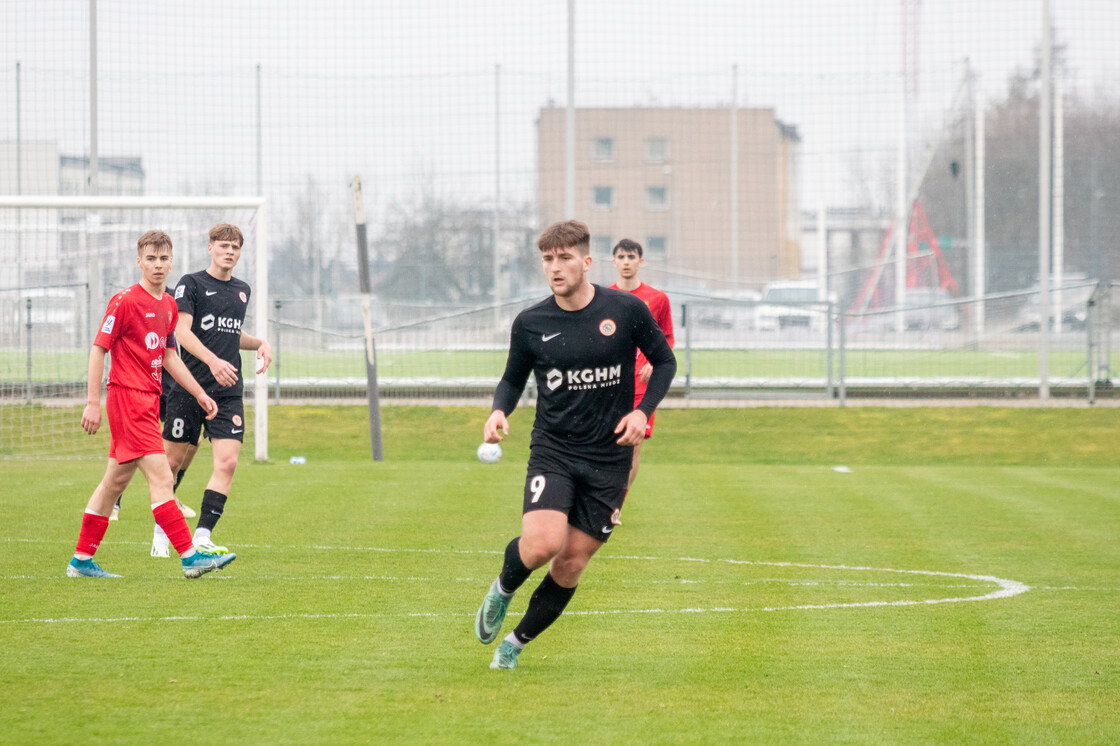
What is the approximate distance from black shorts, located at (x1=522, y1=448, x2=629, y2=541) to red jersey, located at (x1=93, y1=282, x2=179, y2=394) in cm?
325

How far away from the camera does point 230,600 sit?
715 cm

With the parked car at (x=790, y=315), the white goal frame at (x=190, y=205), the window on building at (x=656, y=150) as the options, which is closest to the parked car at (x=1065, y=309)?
the parked car at (x=790, y=315)

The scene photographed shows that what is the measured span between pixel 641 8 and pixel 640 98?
62.2 inches

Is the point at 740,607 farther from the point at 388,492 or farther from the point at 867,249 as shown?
the point at 867,249

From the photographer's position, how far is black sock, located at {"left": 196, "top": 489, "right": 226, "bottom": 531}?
8578mm

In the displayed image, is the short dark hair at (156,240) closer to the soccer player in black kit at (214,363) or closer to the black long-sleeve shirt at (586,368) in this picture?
the soccer player in black kit at (214,363)

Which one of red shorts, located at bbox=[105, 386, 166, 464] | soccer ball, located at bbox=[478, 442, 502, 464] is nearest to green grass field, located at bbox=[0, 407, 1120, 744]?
red shorts, located at bbox=[105, 386, 166, 464]

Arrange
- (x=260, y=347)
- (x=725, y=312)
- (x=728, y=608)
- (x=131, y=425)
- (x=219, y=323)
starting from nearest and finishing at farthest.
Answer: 1. (x=728, y=608)
2. (x=131, y=425)
3. (x=219, y=323)
4. (x=260, y=347)
5. (x=725, y=312)

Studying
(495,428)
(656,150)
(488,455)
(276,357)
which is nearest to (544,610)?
(495,428)

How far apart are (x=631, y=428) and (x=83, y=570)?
424 cm

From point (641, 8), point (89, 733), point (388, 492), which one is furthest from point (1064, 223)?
point (89, 733)

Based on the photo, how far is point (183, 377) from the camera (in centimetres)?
816

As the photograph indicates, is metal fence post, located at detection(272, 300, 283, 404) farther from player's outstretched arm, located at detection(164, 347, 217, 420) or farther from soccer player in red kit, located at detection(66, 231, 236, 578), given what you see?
soccer player in red kit, located at detection(66, 231, 236, 578)

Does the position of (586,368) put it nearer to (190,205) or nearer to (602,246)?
(190,205)
